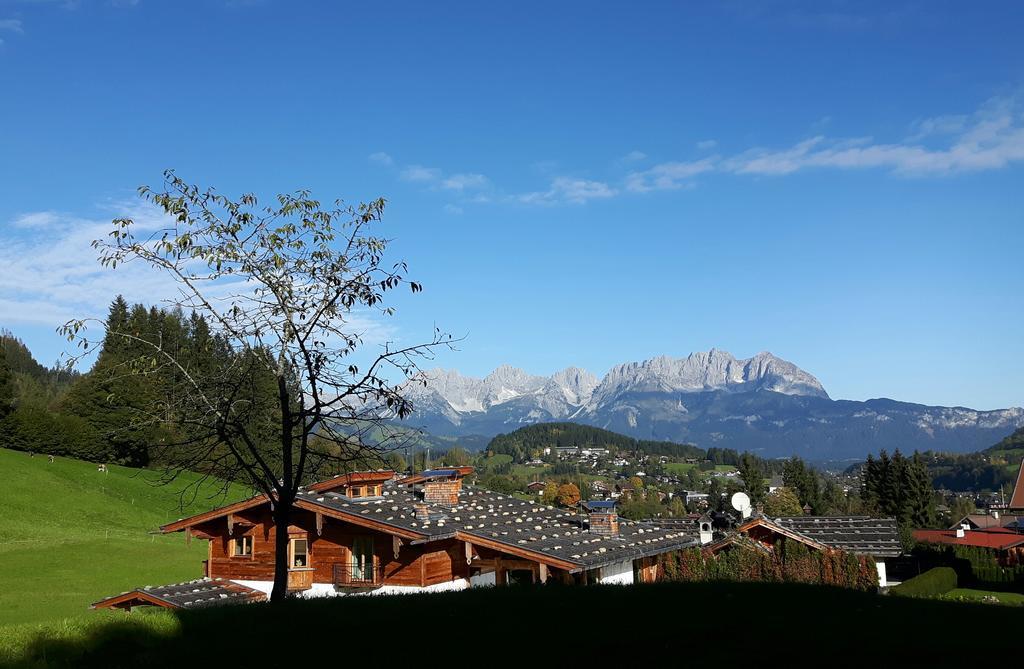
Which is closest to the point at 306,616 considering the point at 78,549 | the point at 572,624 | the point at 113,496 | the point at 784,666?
the point at 572,624

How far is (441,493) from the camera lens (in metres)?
31.5

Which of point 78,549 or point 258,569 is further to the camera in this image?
point 78,549

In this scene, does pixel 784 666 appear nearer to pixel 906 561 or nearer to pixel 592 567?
pixel 592 567

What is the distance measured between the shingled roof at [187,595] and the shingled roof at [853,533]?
2304 cm

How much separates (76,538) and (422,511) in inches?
1343

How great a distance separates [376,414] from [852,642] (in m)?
9.55

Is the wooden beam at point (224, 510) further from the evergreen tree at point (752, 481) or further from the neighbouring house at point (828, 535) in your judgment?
the evergreen tree at point (752, 481)

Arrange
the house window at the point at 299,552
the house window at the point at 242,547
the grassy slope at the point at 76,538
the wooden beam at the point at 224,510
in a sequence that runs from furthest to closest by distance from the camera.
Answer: the grassy slope at the point at 76,538 → the house window at the point at 242,547 → the wooden beam at the point at 224,510 → the house window at the point at 299,552

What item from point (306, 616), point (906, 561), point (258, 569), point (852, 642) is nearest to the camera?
point (852, 642)

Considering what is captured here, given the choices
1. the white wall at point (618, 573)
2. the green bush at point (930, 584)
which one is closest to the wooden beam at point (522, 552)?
the white wall at point (618, 573)

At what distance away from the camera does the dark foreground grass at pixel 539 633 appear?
10.7 meters

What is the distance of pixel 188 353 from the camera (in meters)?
17.5

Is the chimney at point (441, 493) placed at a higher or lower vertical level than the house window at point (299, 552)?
higher

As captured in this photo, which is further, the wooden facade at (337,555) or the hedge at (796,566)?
the hedge at (796,566)
